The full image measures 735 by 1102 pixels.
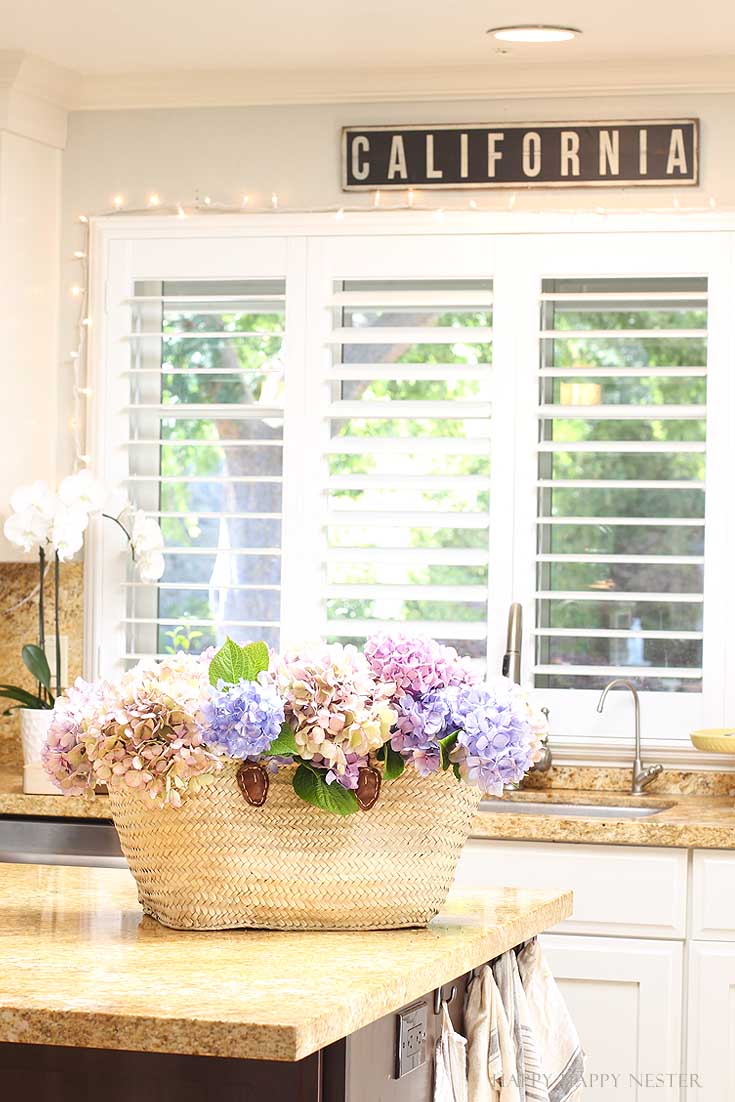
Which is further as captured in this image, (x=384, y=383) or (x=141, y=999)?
(x=384, y=383)

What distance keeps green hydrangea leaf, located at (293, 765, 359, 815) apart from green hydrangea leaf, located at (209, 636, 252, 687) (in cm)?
14

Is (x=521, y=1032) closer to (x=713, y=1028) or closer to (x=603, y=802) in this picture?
(x=713, y=1028)

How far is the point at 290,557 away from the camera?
3904 millimetres

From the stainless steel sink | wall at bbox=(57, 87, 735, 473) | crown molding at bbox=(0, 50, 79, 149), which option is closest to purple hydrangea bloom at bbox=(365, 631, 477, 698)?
the stainless steel sink

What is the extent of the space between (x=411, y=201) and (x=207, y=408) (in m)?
0.75

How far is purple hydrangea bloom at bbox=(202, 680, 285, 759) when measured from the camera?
1.77 metres

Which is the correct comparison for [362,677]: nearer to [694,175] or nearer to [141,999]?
[141,999]

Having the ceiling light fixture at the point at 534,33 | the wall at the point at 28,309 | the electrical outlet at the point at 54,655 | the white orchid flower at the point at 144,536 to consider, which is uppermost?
the ceiling light fixture at the point at 534,33

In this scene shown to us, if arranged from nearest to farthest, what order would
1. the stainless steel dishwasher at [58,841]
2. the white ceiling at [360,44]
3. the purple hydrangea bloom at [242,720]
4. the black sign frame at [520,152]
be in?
the purple hydrangea bloom at [242,720]
the white ceiling at [360,44]
the stainless steel dishwasher at [58,841]
the black sign frame at [520,152]

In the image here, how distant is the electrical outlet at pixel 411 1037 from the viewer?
71.4 inches

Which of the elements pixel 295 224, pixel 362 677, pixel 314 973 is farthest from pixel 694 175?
pixel 314 973

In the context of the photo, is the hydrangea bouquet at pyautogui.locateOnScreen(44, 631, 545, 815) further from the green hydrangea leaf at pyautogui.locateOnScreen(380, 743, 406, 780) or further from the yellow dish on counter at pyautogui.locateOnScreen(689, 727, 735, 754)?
the yellow dish on counter at pyautogui.locateOnScreen(689, 727, 735, 754)

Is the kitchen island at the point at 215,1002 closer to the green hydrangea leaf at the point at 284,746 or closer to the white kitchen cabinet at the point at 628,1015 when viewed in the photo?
the green hydrangea leaf at the point at 284,746

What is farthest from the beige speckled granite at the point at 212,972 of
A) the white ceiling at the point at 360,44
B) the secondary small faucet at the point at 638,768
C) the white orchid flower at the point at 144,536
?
the white ceiling at the point at 360,44
